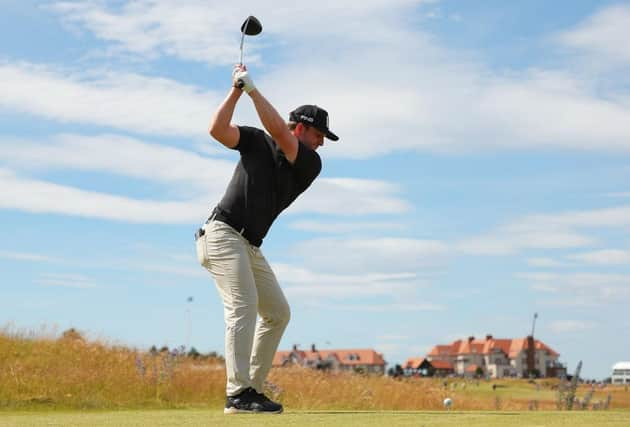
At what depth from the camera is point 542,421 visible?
22.8ft

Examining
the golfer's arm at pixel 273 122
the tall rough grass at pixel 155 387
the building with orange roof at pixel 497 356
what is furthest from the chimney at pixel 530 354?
the golfer's arm at pixel 273 122

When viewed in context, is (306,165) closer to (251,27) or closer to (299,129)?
(299,129)

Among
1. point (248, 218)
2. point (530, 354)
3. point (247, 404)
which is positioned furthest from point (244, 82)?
point (530, 354)

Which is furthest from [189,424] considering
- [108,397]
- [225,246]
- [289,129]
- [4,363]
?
[4,363]

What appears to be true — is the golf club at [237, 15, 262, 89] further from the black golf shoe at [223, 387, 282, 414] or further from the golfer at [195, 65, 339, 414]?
the black golf shoe at [223, 387, 282, 414]

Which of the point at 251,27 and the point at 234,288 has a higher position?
the point at 251,27

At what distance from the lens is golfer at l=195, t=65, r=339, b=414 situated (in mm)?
7586

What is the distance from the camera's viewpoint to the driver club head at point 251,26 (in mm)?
8406

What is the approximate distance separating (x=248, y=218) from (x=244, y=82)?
3.72ft

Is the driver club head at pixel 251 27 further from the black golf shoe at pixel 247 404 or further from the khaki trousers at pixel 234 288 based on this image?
the black golf shoe at pixel 247 404

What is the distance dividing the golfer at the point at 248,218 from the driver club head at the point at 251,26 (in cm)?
104

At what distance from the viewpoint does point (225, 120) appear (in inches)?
286

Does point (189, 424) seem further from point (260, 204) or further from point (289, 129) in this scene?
point (289, 129)

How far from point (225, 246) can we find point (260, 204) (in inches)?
17.9
